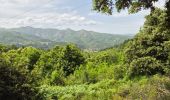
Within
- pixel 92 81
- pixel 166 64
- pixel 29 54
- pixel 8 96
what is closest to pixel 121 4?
pixel 8 96

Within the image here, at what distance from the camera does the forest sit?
2391cm

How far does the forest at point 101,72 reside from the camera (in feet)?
78.4

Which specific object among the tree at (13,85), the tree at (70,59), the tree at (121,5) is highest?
the tree at (121,5)

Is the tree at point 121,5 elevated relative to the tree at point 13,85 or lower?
elevated

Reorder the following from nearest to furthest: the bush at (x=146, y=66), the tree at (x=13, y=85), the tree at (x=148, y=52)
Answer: the tree at (x=13, y=85)
the bush at (x=146, y=66)
the tree at (x=148, y=52)

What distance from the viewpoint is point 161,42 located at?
43250 mm

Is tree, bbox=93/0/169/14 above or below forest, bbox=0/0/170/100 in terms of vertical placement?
above

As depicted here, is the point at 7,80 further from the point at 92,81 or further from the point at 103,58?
the point at 103,58

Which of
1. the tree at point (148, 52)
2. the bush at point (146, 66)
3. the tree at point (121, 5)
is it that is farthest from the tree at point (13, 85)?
the tree at point (148, 52)

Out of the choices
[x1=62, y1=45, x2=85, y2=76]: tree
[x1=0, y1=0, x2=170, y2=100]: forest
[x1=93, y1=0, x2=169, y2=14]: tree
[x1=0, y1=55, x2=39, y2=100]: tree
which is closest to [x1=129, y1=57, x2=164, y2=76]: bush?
[x1=0, y1=0, x2=170, y2=100]: forest

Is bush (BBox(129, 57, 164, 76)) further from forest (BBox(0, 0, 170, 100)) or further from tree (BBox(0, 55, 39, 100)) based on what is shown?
tree (BBox(0, 55, 39, 100))

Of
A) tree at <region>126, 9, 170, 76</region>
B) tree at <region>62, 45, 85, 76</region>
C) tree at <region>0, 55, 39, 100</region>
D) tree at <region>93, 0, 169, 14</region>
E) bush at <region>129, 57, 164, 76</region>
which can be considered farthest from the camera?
tree at <region>62, 45, 85, 76</region>

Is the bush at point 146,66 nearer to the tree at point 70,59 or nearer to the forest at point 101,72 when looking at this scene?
the forest at point 101,72

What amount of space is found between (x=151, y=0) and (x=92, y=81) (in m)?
46.8
